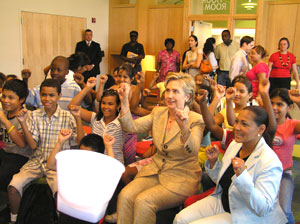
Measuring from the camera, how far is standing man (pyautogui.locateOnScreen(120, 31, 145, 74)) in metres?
7.36

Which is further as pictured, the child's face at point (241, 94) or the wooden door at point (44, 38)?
the wooden door at point (44, 38)

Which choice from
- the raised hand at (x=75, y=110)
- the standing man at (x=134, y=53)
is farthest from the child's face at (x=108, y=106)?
the standing man at (x=134, y=53)

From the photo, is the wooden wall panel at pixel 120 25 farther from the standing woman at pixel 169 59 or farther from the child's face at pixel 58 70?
the child's face at pixel 58 70

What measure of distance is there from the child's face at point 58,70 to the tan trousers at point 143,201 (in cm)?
170

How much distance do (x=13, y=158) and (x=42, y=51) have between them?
507 cm

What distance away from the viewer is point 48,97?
2537 mm

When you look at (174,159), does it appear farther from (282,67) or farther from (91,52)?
(91,52)

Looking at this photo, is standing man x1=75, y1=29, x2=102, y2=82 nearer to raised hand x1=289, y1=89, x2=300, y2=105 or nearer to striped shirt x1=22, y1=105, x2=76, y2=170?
striped shirt x1=22, y1=105, x2=76, y2=170

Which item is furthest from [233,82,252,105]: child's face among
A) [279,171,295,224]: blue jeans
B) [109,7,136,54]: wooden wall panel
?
[109,7,136,54]: wooden wall panel

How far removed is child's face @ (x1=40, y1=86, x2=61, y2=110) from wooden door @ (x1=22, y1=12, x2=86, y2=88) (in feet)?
15.6

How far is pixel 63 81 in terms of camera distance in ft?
11.1

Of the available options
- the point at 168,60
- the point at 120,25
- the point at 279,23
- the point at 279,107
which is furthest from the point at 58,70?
the point at 120,25

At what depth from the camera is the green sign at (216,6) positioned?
6.96 meters

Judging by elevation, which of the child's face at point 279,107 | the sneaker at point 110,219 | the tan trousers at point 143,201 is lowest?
the sneaker at point 110,219
